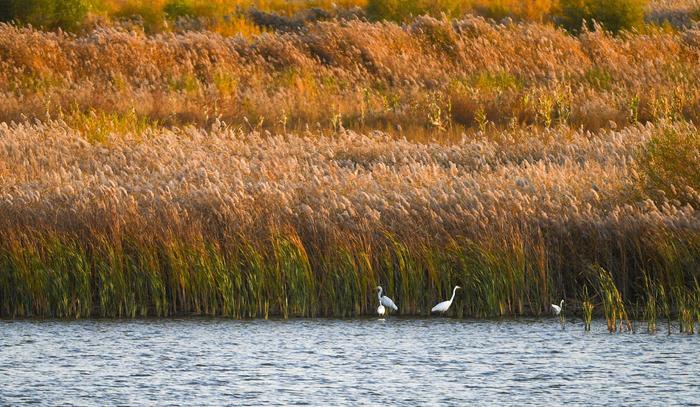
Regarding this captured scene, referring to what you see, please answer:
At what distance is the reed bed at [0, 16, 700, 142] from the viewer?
23.5 meters

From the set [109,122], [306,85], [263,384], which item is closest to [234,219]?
[263,384]

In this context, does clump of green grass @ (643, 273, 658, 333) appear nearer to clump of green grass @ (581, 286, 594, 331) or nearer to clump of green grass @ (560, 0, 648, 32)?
clump of green grass @ (581, 286, 594, 331)

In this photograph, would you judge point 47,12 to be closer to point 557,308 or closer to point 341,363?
point 557,308

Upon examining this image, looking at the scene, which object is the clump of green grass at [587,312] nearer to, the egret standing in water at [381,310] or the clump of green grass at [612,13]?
the egret standing in water at [381,310]

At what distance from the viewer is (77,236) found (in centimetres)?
1420

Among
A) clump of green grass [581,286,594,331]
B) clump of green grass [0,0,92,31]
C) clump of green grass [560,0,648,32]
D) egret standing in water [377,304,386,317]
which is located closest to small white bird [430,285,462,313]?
egret standing in water [377,304,386,317]

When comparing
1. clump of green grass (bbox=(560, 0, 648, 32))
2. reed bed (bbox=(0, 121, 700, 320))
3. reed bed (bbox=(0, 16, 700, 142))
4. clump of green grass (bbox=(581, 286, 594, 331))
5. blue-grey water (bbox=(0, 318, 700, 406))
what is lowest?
blue-grey water (bbox=(0, 318, 700, 406))

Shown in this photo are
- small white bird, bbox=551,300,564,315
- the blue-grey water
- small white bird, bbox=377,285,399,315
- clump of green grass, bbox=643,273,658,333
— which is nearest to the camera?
the blue-grey water

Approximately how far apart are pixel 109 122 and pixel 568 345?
1146 cm

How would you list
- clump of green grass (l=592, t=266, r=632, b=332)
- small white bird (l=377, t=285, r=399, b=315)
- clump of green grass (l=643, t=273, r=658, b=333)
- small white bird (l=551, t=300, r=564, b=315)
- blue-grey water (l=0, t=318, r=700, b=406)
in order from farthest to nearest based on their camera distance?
1. small white bird (l=377, t=285, r=399, b=315)
2. small white bird (l=551, t=300, r=564, b=315)
3. clump of green grass (l=592, t=266, r=632, b=332)
4. clump of green grass (l=643, t=273, r=658, b=333)
5. blue-grey water (l=0, t=318, r=700, b=406)

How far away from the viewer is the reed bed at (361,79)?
77.3 ft

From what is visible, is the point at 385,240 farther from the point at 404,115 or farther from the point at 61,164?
the point at 404,115

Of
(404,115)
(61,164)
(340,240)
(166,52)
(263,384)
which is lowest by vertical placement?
(263,384)

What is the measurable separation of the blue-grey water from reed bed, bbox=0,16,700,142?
8585 millimetres
